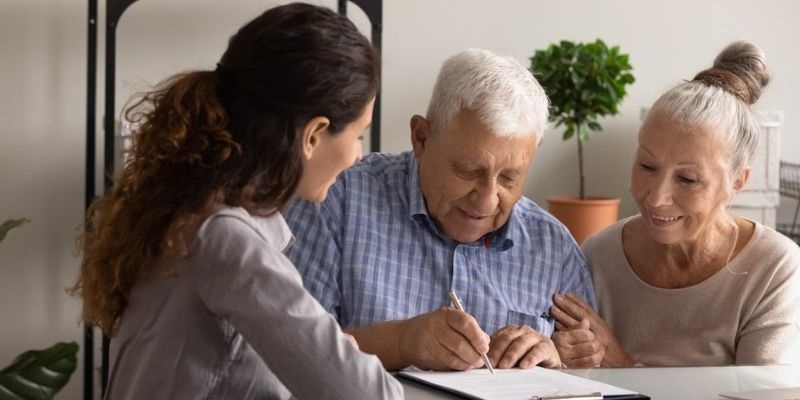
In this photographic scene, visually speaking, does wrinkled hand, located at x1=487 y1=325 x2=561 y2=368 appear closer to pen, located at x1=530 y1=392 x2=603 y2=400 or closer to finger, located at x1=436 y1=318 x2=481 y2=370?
finger, located at x1=436 y1=318 x2=481 y2=370

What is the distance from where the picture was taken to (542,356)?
1.86m

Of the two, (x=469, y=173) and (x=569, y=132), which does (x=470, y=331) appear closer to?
(x=469, y=173)

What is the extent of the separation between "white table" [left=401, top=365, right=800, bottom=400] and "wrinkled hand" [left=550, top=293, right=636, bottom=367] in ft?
0.89

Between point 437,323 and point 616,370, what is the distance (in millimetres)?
287

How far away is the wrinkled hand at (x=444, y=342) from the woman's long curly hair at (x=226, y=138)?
49 cm

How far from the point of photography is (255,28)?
4.35 ft

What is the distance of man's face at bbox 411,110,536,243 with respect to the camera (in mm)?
2057

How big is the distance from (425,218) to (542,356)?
402 millimetres

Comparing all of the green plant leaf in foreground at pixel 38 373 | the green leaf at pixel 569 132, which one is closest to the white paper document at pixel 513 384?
the green plant leaf in foreground at pixel 38 373

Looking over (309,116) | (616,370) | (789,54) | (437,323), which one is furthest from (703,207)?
(789,54)

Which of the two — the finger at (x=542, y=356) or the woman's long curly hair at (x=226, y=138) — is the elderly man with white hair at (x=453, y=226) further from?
the woman's long curly hair at (x=226, y=138)

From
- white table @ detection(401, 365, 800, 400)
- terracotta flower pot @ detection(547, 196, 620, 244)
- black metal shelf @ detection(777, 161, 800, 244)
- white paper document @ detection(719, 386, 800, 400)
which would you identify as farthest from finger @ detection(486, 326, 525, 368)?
black metal shelf @ detection(777, 161, 800, 244)

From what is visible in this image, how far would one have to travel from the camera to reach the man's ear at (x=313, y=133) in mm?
1321

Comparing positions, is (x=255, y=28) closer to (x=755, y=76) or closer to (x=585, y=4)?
(x=755, y=76)
